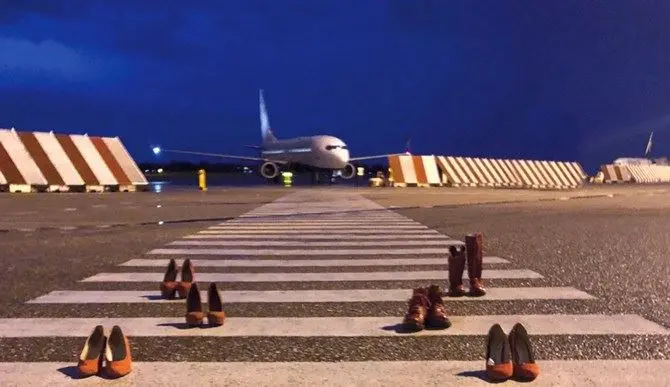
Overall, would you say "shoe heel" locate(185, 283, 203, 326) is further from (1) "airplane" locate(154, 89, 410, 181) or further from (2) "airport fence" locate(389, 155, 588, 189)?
(1) "airplane" locate(154, 89, 410, 181)

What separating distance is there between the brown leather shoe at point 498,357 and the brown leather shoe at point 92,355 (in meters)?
2.19

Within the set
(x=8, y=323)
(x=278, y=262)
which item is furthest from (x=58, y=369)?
(x=278, y=262)

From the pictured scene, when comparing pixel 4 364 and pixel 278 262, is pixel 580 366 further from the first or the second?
pixel 278 262

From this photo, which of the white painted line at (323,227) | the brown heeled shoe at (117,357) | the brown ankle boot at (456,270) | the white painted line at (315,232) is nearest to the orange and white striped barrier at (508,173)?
the white painted line at (323,227)

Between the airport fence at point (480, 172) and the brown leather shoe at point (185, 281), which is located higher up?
the airport fence at point (480, 172)

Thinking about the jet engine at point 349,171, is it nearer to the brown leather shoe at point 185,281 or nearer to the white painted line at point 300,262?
the white painted line at point 300,262

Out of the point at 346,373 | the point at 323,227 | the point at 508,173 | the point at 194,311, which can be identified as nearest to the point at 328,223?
the point at 323,227

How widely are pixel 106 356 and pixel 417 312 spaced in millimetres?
2108

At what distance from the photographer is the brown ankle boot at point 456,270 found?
554cm

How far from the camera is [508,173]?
4366 centimetres

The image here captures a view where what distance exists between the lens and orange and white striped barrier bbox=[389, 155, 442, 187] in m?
38.1

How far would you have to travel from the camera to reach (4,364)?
12.2ft

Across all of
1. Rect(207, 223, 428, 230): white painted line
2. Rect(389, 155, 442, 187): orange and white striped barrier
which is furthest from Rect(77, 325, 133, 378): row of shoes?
Rect(389, 155, 442, 187): orange and white striped barrier

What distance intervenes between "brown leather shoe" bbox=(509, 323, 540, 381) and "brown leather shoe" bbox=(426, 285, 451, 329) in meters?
0.99
